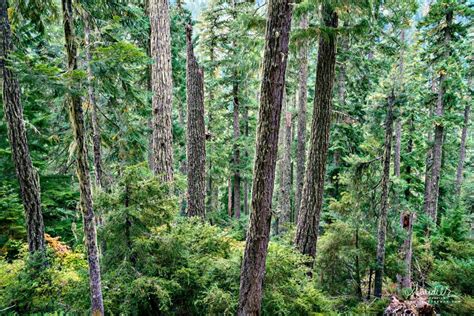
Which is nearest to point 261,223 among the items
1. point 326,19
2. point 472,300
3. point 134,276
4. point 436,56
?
point 134,276

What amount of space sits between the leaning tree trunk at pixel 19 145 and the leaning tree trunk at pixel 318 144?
5.10m

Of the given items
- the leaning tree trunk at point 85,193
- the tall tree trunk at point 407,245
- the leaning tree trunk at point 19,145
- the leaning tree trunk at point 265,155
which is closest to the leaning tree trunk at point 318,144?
the leaning tree trunk at point 265,155

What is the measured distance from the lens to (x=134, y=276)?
420 cm

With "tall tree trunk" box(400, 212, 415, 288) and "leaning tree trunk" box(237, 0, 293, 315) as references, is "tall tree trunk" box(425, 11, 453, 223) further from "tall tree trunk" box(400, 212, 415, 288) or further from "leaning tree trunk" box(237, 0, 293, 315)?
"leaning tree trunk" box(237, 0, 293, 315)

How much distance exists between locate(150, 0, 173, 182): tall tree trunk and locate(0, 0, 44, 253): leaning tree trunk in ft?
7.67

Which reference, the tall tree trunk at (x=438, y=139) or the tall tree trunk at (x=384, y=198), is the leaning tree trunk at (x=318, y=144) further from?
the tall tree trunk at (x=438, y=139)

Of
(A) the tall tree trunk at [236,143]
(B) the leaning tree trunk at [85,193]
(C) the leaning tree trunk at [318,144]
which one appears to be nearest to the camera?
(B) the leaning tree trunk at [85,193]

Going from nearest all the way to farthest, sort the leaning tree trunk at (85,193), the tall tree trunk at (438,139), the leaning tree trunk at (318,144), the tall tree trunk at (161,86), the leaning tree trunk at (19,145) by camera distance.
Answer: the leaning tree trunk at (85,193)
the leaning tree trunk at (19,145)
the leaning tree trunk at (318,144)
the tall tree trunk at (161,86)
the tall tree trunk at (438,139)

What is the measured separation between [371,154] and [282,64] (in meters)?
5.60

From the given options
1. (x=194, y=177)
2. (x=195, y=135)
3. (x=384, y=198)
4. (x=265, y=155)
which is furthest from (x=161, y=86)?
(x=384, y=198)

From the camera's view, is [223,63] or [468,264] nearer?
[468,264]

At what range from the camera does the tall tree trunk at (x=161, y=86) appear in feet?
21.5

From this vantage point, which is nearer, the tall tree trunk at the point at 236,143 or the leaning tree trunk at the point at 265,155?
the leaning tree trunk at the point at 265,155

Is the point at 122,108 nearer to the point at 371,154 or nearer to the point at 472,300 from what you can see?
the point at 371,154
